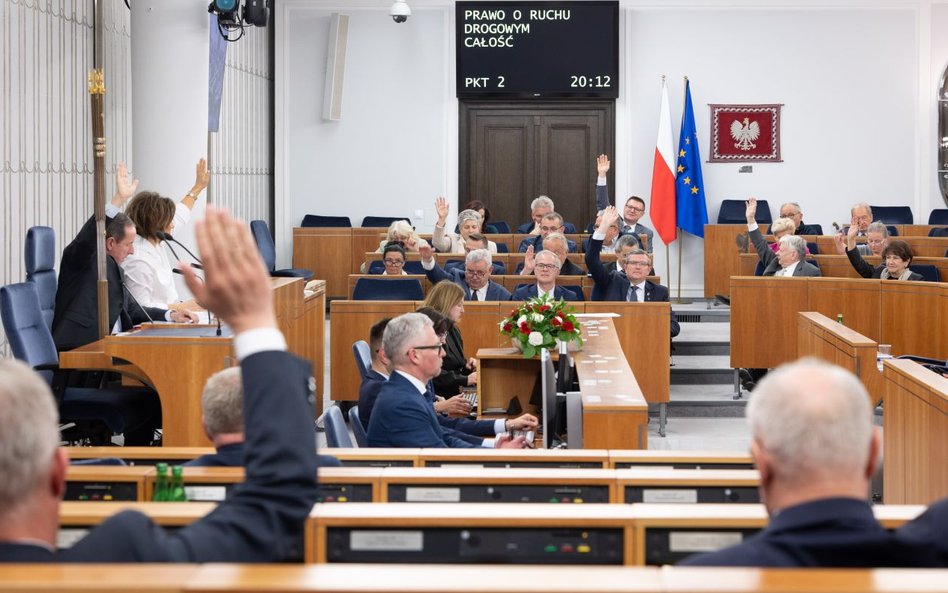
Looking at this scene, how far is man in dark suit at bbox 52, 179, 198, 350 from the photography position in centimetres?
646

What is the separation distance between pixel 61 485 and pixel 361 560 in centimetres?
74

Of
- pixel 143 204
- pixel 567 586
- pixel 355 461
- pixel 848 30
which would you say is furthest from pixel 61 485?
pixel 848 30

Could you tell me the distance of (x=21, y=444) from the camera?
1572mm

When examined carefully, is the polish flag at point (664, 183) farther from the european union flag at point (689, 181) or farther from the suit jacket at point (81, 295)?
the suit jacket at point (81, 295)

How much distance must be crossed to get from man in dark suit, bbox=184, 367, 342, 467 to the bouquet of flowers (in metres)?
3.51

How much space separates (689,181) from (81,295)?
10003 millimetres

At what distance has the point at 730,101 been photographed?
50.6 ft

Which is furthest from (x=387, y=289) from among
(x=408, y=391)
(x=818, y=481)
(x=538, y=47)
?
(x=818, y=481)

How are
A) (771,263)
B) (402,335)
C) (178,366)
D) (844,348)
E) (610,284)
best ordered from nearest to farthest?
(402,335)
(178,366)
(844,348)
(610,284)
(771,263)

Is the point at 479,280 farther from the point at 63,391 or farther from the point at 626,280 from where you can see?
the point at 63,391

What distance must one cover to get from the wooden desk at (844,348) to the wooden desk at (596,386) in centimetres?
140

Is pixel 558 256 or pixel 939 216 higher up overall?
pixel 939 216

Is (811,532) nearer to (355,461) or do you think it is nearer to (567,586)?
(567,586)

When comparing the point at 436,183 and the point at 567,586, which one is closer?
the point at 567,586
